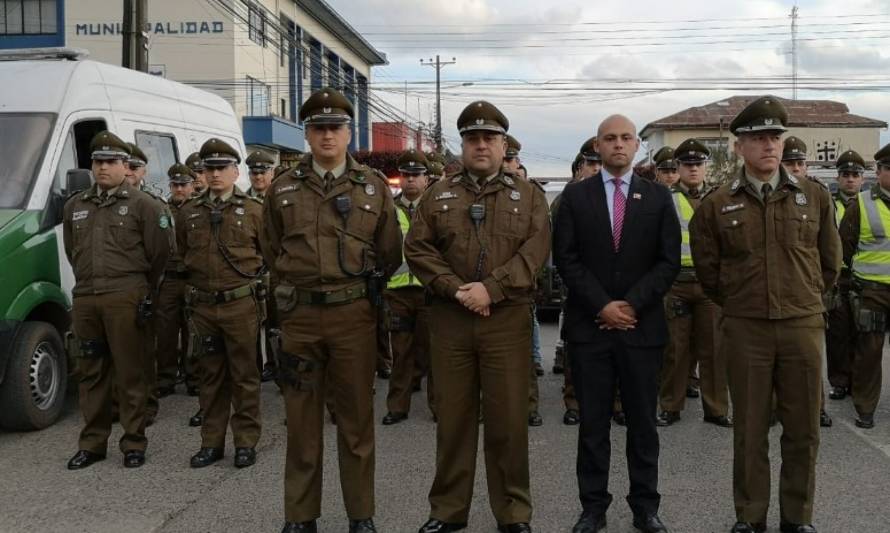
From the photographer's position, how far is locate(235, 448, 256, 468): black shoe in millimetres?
5430

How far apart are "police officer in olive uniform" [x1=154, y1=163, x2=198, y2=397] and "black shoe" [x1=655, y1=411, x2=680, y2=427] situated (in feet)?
13.7

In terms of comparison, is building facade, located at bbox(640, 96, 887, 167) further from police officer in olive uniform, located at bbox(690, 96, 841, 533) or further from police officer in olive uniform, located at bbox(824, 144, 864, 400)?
police officer in olive uniform, located at bbox(690, 96, 841, 533)

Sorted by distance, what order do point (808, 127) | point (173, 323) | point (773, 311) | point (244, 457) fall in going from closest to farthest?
point (773, 311) < point (244, 457) < point (173, 323) < point (808, 127)

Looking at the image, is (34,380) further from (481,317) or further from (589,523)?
(589,523)

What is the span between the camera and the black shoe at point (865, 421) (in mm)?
6250

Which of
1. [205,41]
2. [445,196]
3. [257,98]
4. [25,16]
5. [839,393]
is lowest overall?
[839,393]

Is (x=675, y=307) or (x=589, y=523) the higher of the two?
(x=675, y=307)

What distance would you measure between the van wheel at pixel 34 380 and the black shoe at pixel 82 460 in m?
0.88

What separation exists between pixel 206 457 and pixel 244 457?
27 centimetres

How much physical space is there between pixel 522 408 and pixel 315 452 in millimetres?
1097

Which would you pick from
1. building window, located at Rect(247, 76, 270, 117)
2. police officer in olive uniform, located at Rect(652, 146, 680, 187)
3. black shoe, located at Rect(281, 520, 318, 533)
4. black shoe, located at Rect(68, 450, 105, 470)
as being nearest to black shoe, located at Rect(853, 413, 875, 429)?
police officer in olive uniform, located at Rect(652, 146, 680, 187)

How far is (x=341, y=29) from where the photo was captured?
149ft

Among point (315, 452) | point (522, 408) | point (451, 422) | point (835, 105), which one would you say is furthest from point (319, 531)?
point (835, 105)

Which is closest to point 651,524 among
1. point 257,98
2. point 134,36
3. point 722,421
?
point 722,421
